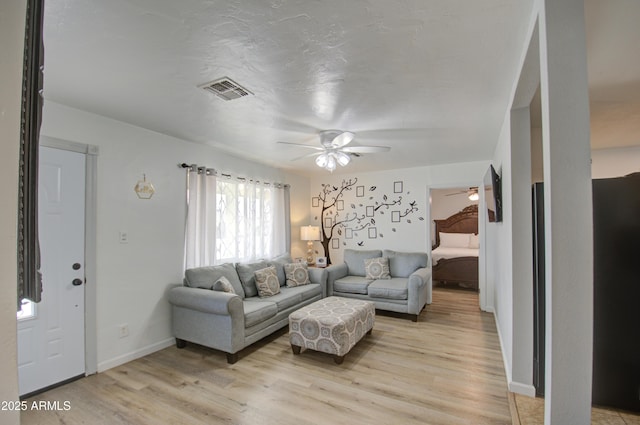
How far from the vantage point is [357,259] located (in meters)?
5.16

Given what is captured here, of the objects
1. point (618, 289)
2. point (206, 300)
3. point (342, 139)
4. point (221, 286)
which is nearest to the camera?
point (618, 289)

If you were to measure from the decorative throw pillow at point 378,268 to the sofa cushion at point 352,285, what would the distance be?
0.14m

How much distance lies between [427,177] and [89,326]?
15.9ft

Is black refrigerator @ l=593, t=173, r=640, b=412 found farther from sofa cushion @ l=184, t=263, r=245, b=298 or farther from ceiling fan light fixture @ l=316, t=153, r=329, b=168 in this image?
sofa cushion @ l=184, t=263, r=245, b=298

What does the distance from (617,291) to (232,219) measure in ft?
12.9

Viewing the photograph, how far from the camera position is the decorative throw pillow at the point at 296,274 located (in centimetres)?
432

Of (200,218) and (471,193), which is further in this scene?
(471,193)

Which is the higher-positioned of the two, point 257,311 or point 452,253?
point 452,253

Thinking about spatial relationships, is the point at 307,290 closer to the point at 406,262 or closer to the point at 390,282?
the point at 390,282

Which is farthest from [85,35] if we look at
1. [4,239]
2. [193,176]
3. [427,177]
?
[427,177]

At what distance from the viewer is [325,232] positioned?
5.92 m

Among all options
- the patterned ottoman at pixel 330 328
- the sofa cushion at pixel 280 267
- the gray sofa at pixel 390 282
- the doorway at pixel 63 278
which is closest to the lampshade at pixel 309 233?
the gray sofa at pixel 390 282

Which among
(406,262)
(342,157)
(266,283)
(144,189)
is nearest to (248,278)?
(266,283)

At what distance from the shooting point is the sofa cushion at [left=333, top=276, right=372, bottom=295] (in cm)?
446
